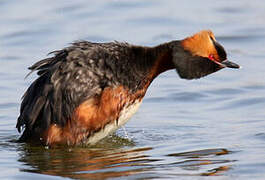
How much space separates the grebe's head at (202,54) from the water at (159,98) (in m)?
1.02

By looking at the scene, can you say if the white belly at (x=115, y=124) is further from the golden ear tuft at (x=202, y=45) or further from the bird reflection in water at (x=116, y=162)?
the golden ear tuft at (x=202, y=45)

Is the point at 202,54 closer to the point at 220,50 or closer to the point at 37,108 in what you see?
the point at 220,50

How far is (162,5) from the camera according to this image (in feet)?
64.8

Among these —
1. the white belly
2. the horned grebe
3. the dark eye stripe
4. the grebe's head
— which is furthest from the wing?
the dark eye stripe

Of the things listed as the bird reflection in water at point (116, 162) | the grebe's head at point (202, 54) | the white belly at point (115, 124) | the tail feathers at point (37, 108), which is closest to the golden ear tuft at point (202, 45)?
the grebe's head at point (202, 54)

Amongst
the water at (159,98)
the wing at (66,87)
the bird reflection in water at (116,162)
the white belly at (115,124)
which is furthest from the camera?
the white belly at (115,124)

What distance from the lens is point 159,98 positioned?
13.6 m

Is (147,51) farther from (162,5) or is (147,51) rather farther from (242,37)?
(162,5)

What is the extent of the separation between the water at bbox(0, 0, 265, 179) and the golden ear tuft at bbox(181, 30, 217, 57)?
1209 mm

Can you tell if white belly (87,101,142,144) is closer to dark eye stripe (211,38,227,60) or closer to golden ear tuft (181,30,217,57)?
golden ear tuft (181,30,217,57)

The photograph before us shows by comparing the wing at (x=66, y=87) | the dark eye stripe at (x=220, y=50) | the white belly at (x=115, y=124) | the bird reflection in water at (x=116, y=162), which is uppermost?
the dark eye stripe at (x=220, y=50)

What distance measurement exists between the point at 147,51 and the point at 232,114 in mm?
2337

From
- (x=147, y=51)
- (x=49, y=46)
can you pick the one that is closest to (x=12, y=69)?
(x=49, y=46)

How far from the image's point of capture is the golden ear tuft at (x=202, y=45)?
1085 centimetres
